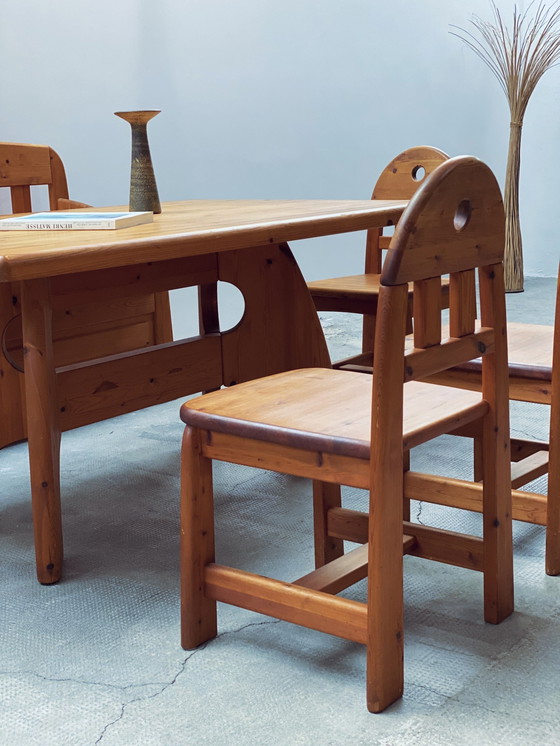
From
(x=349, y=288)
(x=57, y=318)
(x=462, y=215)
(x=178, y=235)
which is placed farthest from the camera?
(x=349, y=288)

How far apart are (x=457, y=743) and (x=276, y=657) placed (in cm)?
37

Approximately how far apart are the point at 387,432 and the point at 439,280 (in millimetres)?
247

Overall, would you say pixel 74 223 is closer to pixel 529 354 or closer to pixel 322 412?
pixel 322 412

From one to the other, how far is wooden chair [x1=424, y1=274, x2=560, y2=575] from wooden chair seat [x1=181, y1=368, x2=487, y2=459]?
10.0 inches

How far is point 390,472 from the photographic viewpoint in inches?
53.2

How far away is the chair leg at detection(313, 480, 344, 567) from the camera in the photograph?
185cm

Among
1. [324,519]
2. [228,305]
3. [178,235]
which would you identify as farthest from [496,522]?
[228,305]

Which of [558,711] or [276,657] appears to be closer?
[558,711]

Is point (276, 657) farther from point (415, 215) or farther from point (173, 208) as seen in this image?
point (173, 208)

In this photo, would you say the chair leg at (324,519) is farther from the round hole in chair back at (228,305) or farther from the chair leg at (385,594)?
the round hole in chair back at (228,305)

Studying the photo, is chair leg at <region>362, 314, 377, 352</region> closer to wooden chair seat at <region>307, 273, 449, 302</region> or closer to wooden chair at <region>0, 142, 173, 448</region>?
wooden chair seat at <region>307, 273, 449, 302</region>

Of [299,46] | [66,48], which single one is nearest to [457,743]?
[66,48]

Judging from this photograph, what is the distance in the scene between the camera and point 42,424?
1891 millimetres

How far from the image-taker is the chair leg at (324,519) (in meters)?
1.85
